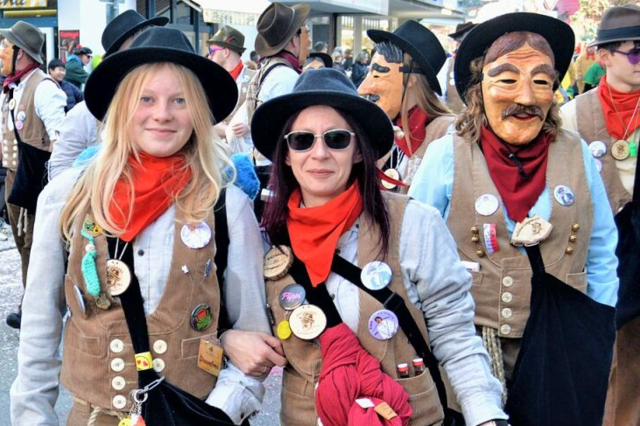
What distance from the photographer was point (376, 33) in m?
4.66

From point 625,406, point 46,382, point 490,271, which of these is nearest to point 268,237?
point 46,382

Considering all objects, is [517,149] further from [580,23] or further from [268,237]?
[580,23]

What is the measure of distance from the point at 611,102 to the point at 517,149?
1257mm

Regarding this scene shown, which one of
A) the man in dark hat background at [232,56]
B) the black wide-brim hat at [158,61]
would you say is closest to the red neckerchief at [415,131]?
the black wide-brim hat at [158,61]

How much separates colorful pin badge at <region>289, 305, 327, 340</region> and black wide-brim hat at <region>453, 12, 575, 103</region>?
1.49 m

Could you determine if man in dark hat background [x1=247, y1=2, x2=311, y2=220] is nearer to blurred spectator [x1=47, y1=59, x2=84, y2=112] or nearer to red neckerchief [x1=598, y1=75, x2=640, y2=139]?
red neckerchief [x1=598, y1=75, x2=640, y2=139]

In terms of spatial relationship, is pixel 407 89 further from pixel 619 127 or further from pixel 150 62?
pixel 150 62

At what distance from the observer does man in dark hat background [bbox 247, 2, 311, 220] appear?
639 centimetres

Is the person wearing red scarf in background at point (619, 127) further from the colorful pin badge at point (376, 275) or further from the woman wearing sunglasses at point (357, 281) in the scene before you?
the colorful pin badge at point (376, 275)

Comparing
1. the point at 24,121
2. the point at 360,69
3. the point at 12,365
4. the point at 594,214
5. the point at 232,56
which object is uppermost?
the point at 360,69

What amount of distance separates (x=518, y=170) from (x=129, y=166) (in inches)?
59.1

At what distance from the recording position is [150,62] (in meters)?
2.51

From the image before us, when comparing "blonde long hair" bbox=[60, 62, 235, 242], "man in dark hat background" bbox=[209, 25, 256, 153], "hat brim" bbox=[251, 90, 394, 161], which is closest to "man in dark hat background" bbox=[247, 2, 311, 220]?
"man in dark hat background" bbox=[209, 25, 256, 153]

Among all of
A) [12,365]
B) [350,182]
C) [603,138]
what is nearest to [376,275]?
[350,182]
